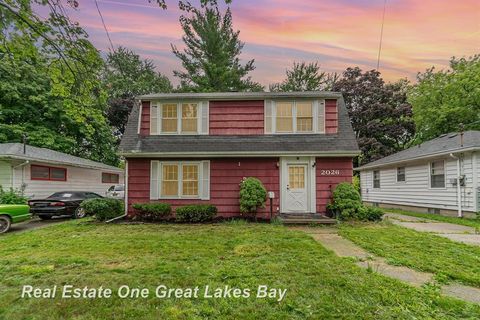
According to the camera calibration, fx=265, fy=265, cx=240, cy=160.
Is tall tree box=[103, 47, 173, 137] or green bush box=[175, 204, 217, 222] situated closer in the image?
green bush box=[175, 204, 217, 222]

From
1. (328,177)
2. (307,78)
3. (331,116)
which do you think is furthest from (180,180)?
(307,78)

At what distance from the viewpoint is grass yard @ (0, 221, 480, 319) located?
3.05 m

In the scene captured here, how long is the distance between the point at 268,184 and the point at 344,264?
218 inches

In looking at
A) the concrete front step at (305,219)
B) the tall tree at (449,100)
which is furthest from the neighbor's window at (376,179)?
the concrete front step at (305,219)

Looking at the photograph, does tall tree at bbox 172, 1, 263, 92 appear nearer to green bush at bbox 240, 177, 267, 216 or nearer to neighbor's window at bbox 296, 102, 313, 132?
neighbor's window at bbox 296, 102, 313, 132

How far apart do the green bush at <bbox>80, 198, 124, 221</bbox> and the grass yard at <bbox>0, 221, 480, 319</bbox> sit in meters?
2.69


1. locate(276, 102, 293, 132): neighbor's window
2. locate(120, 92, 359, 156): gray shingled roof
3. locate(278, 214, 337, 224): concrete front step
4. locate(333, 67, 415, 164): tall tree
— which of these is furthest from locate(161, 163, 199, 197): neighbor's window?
locate(333, 67, 415, 164): tall tree

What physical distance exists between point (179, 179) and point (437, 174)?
11510 mm

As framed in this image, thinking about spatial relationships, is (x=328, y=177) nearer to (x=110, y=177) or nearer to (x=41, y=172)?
(x=41, y=172)

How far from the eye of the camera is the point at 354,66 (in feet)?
82.0

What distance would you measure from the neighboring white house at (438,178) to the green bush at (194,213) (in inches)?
393

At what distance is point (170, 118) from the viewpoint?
432 inches

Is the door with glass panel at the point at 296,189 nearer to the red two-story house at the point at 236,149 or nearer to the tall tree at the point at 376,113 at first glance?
the red two-story house at the point at 236,149

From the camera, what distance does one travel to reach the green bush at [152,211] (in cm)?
961
